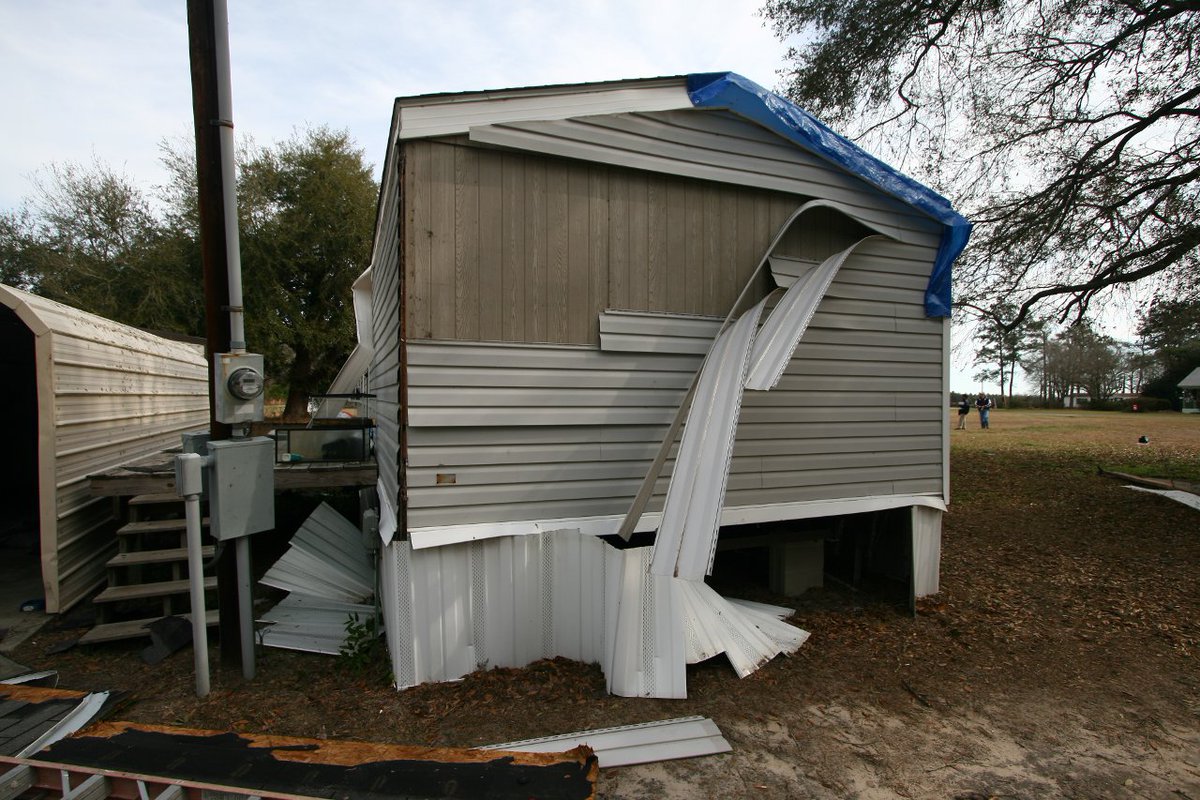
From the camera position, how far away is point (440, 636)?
367cm

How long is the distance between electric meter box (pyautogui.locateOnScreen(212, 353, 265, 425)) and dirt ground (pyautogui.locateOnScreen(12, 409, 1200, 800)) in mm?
1696

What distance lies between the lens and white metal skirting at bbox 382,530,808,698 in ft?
11.3

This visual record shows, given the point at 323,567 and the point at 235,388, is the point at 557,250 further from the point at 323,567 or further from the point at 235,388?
the point at 323,567

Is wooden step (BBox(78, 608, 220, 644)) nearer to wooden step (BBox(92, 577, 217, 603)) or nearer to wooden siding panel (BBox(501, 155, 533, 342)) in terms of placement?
wooden step (BBox(92, 577, 217, 603))

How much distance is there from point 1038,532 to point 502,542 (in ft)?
22.9

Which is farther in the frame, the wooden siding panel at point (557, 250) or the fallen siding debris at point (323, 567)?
the fallen siding debris at point (323, 567)

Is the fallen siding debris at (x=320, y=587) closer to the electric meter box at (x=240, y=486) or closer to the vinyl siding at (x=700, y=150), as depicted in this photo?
the electric meter box at (x=240, y=486)

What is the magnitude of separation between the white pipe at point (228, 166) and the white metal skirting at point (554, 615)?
1.77m

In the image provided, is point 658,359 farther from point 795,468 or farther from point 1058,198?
point 1058,198

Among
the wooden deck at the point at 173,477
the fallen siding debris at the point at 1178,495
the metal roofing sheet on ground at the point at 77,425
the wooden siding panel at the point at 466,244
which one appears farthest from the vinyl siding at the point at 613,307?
the fallen siding debris at the point at 1178,495

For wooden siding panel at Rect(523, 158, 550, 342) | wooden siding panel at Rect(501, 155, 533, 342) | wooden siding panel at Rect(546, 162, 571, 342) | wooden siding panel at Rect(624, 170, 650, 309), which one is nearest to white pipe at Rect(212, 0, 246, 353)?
wooden siding panel at Rect(501, 155, 533, 342)

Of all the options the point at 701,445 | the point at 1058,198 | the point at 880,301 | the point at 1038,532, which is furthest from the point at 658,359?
the point at 1058,198

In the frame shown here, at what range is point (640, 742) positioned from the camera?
304cm

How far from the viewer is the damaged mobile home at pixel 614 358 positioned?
3.59 metres
